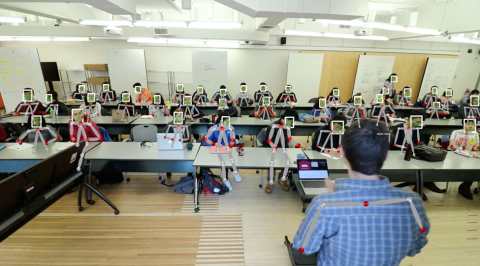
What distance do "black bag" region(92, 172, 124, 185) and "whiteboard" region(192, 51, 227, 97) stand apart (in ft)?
18.4

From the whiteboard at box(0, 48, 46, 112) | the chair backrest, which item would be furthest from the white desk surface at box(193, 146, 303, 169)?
the whiteboard at box(0, 48, 46, 112)

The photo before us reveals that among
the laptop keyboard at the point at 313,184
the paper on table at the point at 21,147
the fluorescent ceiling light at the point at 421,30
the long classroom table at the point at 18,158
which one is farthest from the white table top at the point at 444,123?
the paper on table at the point at 21,147

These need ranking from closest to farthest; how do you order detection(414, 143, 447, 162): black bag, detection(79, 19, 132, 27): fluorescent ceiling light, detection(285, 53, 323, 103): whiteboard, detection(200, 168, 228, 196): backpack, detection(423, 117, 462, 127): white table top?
detection(414, 143, 447, 162): black bag → detection(200, 168, 228, 196): backpack → detection(79, 19, 132, 27): fluorescent ceiling light → detection(423, 117, 462, 127): white table top → detection(285, 53, 323, 103): whiteboard

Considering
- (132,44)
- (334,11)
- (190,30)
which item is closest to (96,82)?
(132,44)

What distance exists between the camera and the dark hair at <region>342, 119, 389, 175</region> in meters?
→ 0.94

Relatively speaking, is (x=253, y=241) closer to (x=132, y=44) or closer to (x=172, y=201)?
(x=172, y=201)

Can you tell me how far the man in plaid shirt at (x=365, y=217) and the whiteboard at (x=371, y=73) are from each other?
31.0 ft

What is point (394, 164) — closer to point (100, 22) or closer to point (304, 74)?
point (100, 22)

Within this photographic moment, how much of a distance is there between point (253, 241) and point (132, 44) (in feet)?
28.6

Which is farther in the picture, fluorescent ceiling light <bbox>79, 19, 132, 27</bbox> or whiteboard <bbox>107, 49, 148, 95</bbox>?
whiteboard <bbox>107, 49, 148, 95</bbox>

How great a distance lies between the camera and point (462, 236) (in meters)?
2.67

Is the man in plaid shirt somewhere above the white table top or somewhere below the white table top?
above

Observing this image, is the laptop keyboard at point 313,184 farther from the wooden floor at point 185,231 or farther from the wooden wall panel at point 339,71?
the wooden wall panel at point 339,71

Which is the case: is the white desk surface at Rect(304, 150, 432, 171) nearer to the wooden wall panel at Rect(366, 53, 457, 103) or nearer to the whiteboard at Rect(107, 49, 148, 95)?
the whiteboard at Rect(107, 49, 148, 95)
